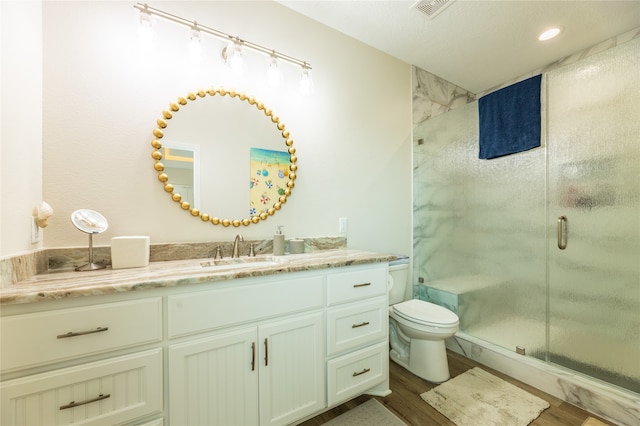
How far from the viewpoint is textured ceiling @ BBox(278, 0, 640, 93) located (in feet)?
5.72

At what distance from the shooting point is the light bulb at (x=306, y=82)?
5.89 feet

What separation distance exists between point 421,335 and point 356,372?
563 mm

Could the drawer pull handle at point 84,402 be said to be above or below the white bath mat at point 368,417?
above

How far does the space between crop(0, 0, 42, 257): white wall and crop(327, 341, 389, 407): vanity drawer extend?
1436mm

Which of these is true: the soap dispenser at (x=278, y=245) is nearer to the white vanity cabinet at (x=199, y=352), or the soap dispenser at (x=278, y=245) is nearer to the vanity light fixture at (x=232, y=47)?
the white vanity cabinet at (x=199, y=352)

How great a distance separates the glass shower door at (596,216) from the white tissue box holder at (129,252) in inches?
96.5

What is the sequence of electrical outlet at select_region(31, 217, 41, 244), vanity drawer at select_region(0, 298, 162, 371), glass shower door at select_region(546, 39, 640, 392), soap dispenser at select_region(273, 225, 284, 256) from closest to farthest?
vanity drawer at select_region(0, 298, 162, 371)
electrical outlet at select_region(31, 217, 41, 244)
glass shower door at select_region(546, 39, 640, 392)
soap dispenser at select_region(273, 225, 284, 256)

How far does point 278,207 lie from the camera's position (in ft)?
5.77

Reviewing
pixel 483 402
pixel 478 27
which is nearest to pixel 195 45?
pixel 478 27

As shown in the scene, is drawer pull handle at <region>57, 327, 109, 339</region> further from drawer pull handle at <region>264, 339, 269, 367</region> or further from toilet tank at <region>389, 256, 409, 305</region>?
toilet tank at <region>389, 256, 409, 305</region>

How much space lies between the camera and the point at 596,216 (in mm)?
1587

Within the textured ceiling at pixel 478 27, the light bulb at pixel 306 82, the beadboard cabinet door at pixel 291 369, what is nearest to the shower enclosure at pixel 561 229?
the textured ceiling at pixel 478 27

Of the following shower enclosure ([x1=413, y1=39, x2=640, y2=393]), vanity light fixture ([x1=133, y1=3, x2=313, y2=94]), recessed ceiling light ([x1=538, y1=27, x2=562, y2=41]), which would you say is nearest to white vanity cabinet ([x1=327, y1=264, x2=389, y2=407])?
shower enclosure ([x1=413, y1=39, x2=640, y2=393])

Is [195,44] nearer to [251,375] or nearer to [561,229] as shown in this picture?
[251,375]
